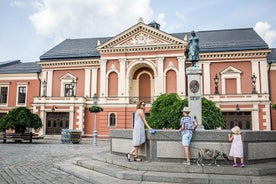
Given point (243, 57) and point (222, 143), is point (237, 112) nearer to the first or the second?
point (243, 57)

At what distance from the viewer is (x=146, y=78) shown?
33.8 meters

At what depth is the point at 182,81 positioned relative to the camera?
29672 millimetres

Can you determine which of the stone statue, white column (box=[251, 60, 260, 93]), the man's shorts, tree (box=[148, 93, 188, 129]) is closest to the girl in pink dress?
the man's shorts

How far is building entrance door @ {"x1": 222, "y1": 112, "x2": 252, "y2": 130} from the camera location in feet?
93.0

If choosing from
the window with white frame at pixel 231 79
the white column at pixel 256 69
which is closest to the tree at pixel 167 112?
the window with white frame at pixel 231 79

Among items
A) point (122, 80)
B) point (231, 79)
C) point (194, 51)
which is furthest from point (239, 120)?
point (194, 51)

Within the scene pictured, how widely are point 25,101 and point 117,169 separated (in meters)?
31.4

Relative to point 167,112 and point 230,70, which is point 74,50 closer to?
point 230,70

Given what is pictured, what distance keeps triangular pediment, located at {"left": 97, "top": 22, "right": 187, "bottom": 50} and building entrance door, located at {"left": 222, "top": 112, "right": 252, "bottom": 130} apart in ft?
32.6

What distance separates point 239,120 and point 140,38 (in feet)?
46.4

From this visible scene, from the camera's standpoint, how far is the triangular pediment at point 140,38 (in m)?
30.3

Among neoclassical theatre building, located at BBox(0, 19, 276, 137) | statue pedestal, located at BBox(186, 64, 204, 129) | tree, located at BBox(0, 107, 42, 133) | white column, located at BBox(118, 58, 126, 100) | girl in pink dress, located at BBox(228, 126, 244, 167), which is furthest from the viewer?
white column, located at BBox(118, 58, 126, 100)

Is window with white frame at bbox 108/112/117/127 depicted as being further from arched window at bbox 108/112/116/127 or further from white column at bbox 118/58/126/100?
white column at bbox 118/58/126/100

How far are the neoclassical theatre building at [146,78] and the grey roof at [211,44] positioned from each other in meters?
0.11
